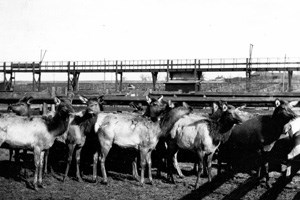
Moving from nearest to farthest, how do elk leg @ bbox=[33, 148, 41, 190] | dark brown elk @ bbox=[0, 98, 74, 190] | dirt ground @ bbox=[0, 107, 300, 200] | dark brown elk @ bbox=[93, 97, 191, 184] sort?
dirt ground @ bbox=[0, 107, 300, 200]
elk leg @ bbox=[33, 148, 41, 190]
dark brown elk @ bbox=[0, 98, 74, 190]
dark brown elk @ bbox=[93, 97, 191, 184]

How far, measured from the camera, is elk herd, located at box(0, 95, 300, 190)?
8469 millimetres

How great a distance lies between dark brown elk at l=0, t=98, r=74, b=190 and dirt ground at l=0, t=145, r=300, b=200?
23.6 inches

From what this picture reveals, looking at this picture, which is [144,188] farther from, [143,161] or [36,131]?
[36,131]

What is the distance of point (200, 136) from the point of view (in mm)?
9023

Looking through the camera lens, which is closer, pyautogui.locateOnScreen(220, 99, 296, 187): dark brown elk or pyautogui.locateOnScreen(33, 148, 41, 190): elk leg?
pyautogui.locateOnScreen(33, 148, 41, 190): elk leg

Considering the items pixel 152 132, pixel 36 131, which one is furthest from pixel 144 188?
pixel 36 131

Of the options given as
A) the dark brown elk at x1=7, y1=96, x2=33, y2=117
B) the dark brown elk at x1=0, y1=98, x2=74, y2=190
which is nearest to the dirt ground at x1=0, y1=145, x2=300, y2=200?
the dark brown elk at x1=0, y1=98, x2=74, y2=190

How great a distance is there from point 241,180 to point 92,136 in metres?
4.32

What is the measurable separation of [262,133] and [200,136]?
1.64 meters

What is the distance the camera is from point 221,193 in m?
8.09

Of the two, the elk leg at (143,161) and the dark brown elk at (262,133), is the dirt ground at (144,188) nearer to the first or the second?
the elk leg at (143,161)

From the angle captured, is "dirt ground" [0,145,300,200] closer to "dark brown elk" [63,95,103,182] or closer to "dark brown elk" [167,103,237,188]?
"dark brown elk" [167,103,237,188]

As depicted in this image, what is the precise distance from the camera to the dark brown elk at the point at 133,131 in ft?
29.7

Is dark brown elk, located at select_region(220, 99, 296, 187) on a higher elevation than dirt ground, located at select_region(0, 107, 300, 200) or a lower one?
higher
